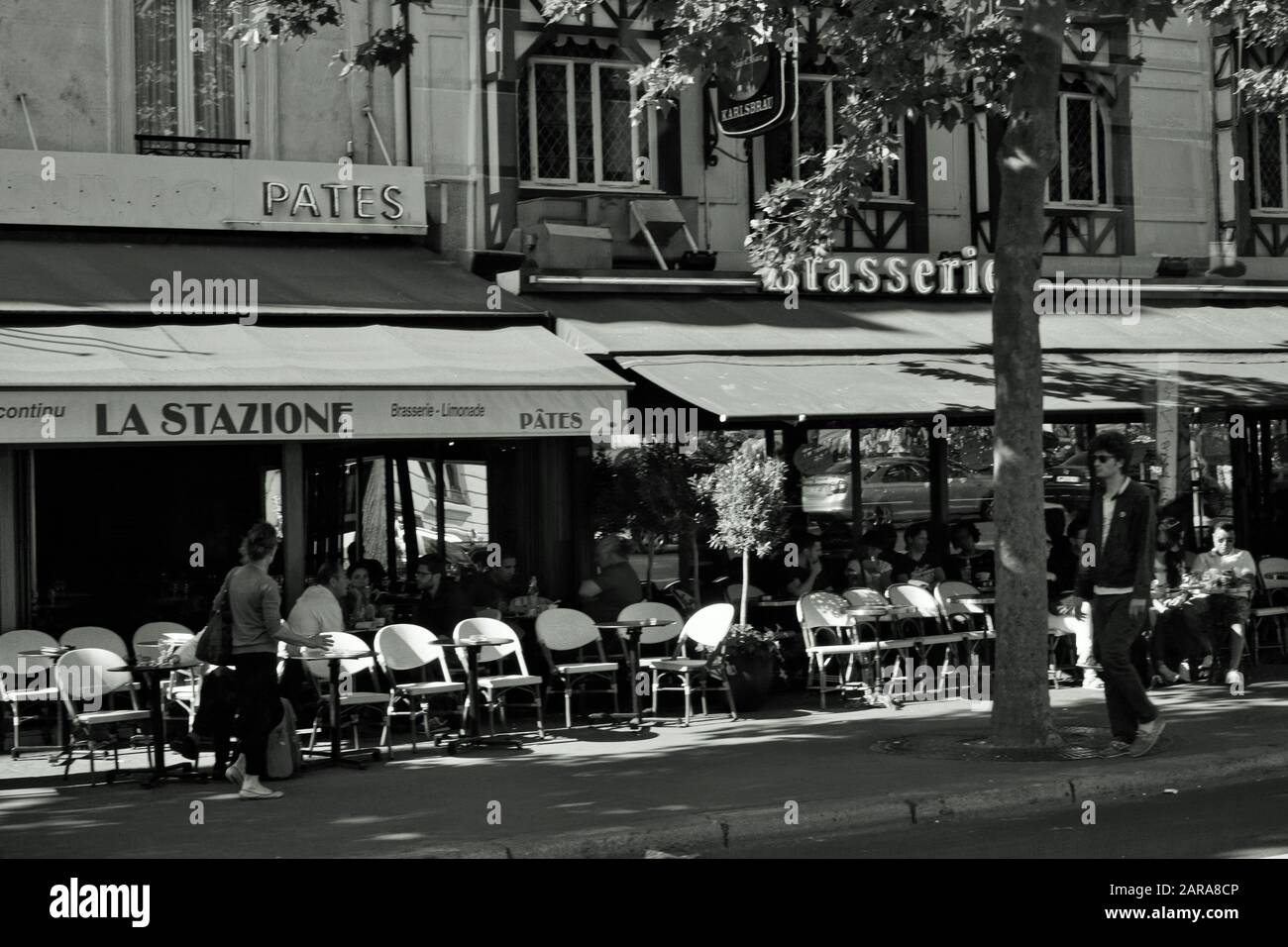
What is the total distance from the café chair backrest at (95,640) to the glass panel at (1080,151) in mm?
11595

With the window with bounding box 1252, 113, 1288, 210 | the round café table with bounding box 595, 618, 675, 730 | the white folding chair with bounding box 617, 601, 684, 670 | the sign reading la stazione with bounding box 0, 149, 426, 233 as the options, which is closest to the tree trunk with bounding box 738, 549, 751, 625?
the white folding chair with bounding box 617, 601, 684, 670

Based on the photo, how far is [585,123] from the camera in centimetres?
1616

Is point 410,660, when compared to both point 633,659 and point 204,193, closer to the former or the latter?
point 633,659

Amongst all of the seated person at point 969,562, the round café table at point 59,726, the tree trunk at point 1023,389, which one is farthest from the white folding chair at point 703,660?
the round café table at point 59,726

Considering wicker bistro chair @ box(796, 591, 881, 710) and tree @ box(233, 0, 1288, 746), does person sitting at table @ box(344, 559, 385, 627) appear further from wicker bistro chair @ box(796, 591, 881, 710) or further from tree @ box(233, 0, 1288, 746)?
tree @ box(233, 0, 1288, 746)

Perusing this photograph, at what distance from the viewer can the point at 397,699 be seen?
12.6 m

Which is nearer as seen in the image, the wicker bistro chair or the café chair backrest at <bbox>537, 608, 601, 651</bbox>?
the café chair backrest at <bbox>537, 608, 601, 651</bbox>

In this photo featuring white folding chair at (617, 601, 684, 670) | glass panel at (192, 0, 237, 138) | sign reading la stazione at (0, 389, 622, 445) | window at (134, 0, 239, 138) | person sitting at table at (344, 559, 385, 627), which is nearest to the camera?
sign reading la stazione at (0, 389, 622, 445)

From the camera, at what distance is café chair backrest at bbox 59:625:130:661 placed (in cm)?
1195

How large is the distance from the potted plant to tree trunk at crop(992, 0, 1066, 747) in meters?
2.90

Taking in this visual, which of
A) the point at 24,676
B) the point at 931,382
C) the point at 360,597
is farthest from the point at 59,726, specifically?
the point at 931,382

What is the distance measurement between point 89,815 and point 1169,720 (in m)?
7.19

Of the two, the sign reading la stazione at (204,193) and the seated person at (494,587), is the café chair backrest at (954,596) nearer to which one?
the seated person at (494,587)
